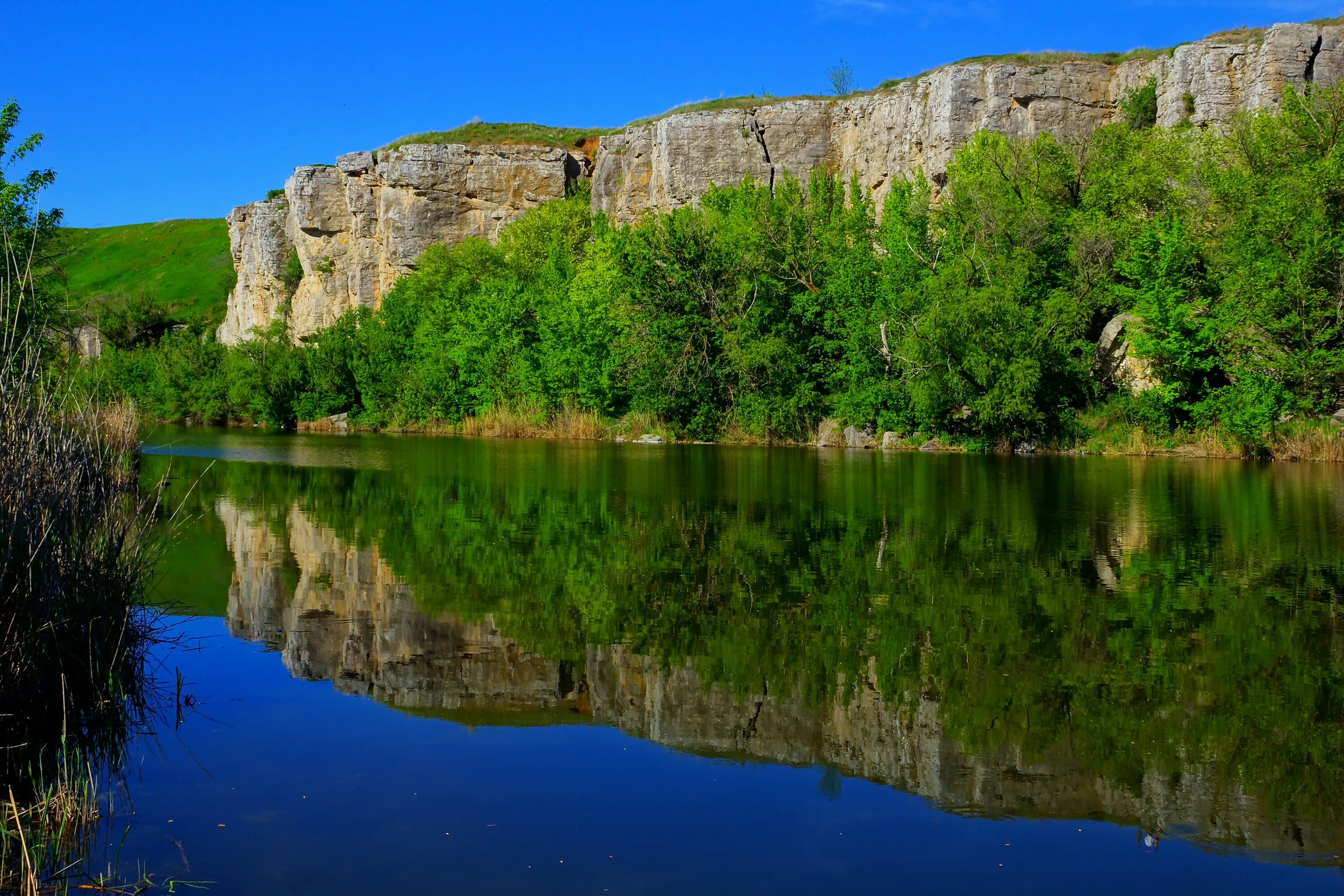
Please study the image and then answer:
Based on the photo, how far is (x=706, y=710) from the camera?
766 cm

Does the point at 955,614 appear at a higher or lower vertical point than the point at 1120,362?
lower

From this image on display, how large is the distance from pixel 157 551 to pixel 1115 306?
123 ft

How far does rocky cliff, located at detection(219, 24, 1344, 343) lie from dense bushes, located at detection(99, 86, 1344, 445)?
204 centimetres

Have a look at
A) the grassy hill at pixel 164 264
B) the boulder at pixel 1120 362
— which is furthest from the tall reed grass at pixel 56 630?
the grassy hill at pixel 164 264

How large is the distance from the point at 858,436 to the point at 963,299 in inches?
270

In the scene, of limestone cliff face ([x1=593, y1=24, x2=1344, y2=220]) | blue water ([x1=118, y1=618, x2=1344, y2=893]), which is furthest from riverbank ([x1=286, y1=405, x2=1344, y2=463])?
blue water ([x1=118, y1=618, x2=1344, y2=893])

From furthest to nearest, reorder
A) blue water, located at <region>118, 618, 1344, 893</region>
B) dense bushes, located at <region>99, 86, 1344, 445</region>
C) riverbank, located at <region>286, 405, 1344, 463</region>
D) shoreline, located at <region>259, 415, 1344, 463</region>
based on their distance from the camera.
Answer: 1. dense bushes, located at <region>99, 86, 1344, 445</region>
2. riverbank, located at <region>286, 405, 1344, 463</region>
3. shoreline, located at <region>259, 415, 1344, 463</region>
4. blue water, located at <region>118, 618, 1344, 893</region>

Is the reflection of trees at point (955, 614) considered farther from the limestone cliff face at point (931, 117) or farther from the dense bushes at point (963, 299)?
the limestone cliff face at point (931, 117)

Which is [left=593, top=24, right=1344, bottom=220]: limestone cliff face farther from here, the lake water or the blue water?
the blue water

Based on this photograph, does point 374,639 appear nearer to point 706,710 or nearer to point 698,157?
point 706,710

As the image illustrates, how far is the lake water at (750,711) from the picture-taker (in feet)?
17.7

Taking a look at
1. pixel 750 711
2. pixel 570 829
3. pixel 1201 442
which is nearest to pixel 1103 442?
pixel 1201 442

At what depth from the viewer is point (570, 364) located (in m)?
51.1

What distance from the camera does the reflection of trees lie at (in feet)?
22.2
